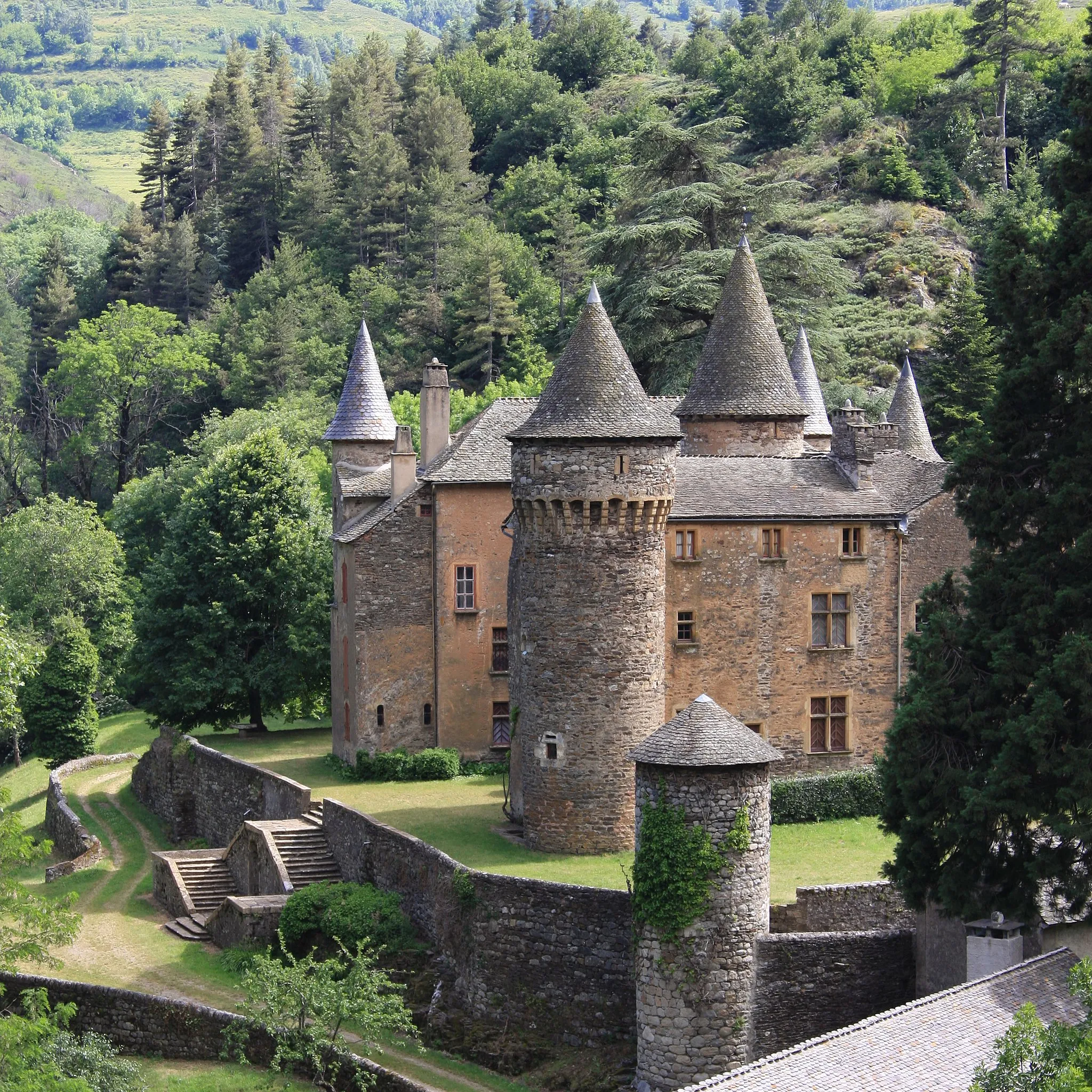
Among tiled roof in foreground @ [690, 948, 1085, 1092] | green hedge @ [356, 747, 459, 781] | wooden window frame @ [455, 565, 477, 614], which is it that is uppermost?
wooden window frame @ [455, 565, 477, 614]

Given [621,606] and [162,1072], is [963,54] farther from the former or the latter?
[162,1072]

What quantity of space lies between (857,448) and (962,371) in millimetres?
26879

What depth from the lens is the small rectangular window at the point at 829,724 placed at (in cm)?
4456

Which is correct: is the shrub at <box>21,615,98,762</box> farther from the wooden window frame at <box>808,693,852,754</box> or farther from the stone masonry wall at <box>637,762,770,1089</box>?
the stone masonry wall at <box>637,762,770,1089</box>

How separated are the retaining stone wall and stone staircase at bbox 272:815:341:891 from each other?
14170 mm

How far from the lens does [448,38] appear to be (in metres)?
191

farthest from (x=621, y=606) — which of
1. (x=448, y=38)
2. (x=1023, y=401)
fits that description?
(x=448, y=38)

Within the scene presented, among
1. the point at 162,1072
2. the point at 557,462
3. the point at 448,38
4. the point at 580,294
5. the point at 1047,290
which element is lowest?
the point at 162,1072

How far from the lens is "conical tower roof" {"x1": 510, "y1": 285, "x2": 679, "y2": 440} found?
38656mm

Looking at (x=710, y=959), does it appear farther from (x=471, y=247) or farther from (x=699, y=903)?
(x=471, y=247)

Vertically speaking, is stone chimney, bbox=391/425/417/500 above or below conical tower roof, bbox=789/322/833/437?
below

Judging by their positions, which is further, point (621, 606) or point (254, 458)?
point (254, 458)

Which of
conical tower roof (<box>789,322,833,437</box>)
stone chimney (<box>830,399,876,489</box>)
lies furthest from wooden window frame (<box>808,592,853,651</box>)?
conical tower roof (<box>789,322,833,437</box>)

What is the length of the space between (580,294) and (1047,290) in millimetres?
62843
